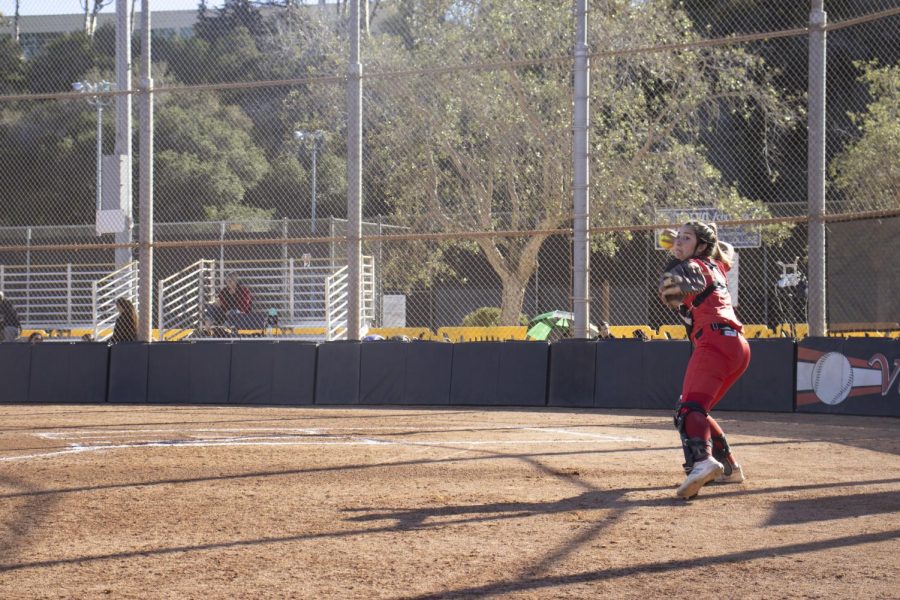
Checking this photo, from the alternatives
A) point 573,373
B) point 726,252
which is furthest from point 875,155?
point 726,252

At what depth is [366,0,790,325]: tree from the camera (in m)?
22.4

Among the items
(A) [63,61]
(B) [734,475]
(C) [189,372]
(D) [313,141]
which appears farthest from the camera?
(A) [63,61]

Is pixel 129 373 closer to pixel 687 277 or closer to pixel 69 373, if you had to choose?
pixel 69 373

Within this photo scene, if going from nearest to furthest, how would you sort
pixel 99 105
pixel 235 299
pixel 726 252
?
pixel 726 252
pixel 235 299
pixel 99 105

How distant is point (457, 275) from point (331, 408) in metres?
13.3

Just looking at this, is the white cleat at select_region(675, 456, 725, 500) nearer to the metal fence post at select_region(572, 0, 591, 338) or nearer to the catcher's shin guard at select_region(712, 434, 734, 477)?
the catcher's shin guard at select_region(712, 434, 734, 477)

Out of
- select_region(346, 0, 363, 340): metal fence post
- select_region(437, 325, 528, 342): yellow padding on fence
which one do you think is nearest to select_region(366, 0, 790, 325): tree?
select_region(437, 325, 528, 342): yellow padding on fence

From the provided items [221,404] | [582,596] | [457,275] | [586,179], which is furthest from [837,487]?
[457,275]

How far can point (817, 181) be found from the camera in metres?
13.4

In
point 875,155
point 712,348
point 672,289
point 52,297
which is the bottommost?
point 712,348

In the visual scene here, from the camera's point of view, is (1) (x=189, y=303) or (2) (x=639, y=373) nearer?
(2) (x=639, y=373)

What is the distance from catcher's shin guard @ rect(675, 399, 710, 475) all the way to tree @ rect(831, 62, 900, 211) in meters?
15.8

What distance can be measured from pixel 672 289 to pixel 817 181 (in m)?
7.41

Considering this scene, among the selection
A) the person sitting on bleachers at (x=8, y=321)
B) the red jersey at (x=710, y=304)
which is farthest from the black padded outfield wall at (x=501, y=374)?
the person sitting on bleachers at (x=8, y=321)
